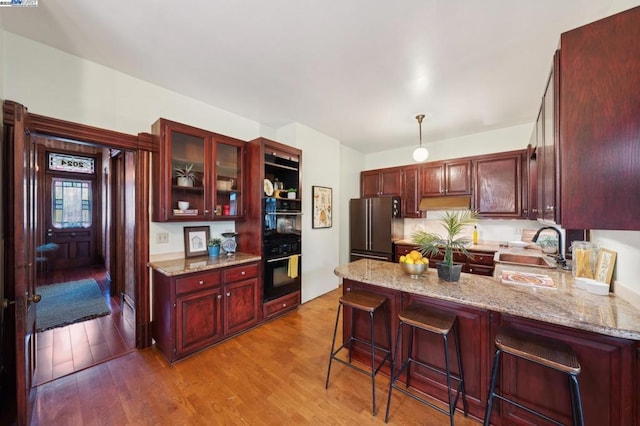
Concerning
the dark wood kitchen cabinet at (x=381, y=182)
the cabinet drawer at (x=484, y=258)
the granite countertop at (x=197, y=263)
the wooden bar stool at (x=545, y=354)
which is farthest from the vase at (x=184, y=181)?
the cabinet drawer at (x=484, y=258)

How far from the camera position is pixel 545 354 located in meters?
1.21

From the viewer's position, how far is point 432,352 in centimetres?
181

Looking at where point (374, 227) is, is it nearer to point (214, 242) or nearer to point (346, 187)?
point (346, 187)

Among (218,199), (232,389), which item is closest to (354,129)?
(218,199)

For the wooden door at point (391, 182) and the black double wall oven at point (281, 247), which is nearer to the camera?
the black double wall oven at point (281, 247)

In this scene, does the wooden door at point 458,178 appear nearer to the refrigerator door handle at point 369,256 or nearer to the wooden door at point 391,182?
the wooden door at point 391,182

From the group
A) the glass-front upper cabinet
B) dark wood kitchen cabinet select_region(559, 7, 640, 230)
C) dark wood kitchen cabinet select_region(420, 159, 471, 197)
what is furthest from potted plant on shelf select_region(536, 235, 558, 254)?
the glass-front upper cabinet

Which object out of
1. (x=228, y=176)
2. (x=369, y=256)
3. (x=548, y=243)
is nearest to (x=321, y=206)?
(x=369, y=256)

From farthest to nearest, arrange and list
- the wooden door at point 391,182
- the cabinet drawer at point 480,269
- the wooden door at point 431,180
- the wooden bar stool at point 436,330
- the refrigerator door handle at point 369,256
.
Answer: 1. the wooden door at point 391,182
2. the refrigerator door handle at point 369,256
3. the wooden door at point 431,180
4. the cabinet drawer at point 480,269
5. the wooden bar stool at point 436,330

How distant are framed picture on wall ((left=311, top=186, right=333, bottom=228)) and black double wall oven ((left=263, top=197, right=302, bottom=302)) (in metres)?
0.44

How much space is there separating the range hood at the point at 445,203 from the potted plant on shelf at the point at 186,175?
3.75 m

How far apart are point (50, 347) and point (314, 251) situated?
314 cm

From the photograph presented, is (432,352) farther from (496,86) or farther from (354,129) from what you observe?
(354,129)

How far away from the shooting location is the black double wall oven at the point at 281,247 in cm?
306
